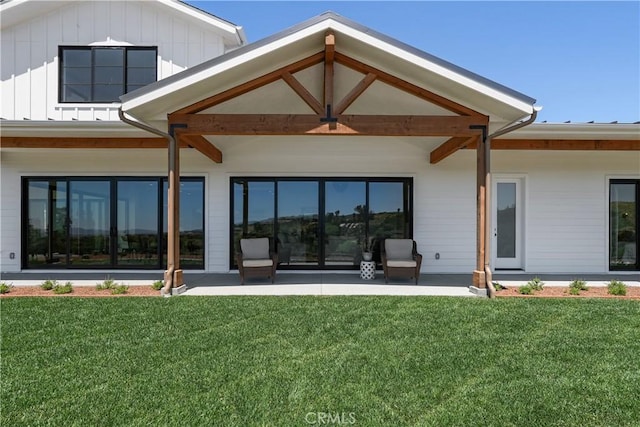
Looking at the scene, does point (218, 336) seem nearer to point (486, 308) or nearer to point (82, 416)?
point (82, 416)

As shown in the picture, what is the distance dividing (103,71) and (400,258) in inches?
358

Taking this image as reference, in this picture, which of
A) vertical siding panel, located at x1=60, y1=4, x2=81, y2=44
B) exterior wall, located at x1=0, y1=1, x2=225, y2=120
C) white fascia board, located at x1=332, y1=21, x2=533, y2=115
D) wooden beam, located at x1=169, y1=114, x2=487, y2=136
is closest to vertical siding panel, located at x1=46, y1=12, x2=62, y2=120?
exterior wall, located at x1=0, y1=1, x2=225, y2=120

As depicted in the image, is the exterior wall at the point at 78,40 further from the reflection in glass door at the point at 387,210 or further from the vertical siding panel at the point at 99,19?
the reflection in glass door at the point at 387,210

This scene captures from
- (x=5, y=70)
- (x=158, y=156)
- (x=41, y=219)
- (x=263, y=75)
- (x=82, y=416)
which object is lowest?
(x=82, y=416)

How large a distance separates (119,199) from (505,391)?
29.1 ft

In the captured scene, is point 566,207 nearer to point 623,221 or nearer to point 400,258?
point 623,221

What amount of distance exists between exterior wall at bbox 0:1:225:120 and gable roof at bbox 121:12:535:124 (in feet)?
15.7

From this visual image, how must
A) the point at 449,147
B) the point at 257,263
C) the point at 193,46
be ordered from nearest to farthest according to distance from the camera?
the point at 257,263 → the point at 449,147 → the point at 193,46

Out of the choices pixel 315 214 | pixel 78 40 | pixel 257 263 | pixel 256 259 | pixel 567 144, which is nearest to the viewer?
pixel 257 263

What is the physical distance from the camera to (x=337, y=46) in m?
6.09

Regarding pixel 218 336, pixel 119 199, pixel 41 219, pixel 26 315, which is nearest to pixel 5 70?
pixel 41 219

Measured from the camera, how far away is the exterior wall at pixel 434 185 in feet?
29.0

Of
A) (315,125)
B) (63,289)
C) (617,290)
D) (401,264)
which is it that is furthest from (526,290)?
(63,289)

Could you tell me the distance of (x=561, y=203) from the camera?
8906 millimetres
